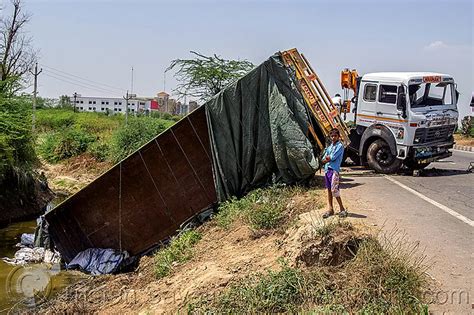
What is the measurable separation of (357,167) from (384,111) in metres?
2.44

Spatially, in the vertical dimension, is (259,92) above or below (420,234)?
above

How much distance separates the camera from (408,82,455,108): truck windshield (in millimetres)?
12539

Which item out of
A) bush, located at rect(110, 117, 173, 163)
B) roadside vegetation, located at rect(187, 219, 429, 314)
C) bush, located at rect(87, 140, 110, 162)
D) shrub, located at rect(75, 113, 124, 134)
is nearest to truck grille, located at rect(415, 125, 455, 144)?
roadside vegetation, located at rect(187, 219, 429, 314)

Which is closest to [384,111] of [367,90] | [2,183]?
[367,90]

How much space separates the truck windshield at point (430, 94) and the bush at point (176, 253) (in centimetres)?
683

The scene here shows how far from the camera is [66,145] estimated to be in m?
27.7

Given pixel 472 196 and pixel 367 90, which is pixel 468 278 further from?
pixel 367 90

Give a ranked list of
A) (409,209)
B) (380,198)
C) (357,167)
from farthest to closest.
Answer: (357,167) < (380,198) < (409,209)

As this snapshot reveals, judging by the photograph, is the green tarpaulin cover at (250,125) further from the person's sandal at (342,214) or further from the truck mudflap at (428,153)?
the truck mudflap at (428,153)

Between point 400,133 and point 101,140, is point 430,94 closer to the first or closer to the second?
point 400,133

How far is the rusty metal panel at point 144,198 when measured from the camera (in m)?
10.9

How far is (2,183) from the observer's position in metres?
15.4

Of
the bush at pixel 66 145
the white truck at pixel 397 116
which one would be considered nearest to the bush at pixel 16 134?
the white truck at pixel 397 116

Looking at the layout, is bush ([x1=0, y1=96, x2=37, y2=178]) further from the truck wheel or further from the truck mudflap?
the truck mudflap
